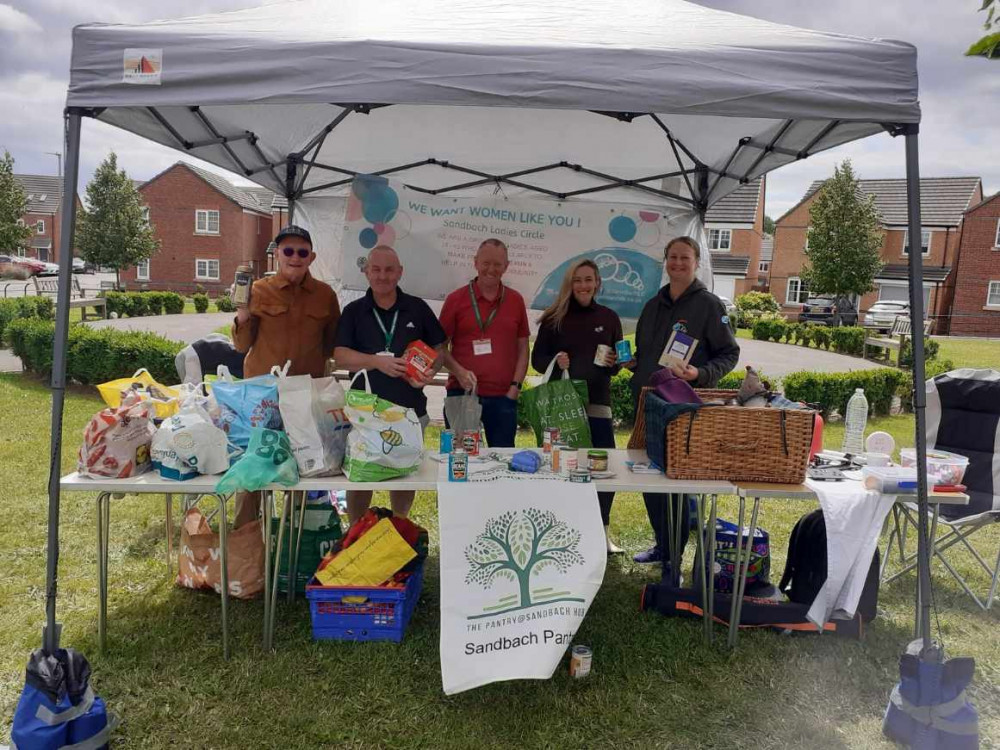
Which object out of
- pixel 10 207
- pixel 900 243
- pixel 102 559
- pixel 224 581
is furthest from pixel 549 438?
pixel 900 243

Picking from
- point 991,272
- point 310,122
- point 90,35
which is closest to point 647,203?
point 310,122

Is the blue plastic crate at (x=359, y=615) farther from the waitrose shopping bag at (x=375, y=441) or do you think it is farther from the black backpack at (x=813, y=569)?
the black backpack at (x=813, y=569)

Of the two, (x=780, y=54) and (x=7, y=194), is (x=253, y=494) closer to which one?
(x=780, y=54)

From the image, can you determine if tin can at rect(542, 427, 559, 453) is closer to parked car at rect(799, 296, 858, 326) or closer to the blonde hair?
the blonde hair

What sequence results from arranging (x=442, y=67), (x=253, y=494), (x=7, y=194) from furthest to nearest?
1. (x=7, y=194)
2. (x=253, y=494)
3. (x=442, y=67)

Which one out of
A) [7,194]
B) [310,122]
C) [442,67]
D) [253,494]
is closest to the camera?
[442,67]

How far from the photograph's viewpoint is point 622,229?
16.5ft

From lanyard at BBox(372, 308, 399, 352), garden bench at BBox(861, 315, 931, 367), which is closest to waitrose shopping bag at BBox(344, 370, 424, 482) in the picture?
lanyard at BBox(372, 308, 399, 352)

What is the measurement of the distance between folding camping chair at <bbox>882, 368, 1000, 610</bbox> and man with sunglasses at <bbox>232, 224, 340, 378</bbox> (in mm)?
3062

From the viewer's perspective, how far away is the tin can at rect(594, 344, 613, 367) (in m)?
3.62

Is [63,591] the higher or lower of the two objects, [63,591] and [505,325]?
the lower

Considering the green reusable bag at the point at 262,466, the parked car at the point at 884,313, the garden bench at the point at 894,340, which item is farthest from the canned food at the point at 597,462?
the parked car at the point at 884,313

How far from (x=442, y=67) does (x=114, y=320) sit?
18987 mm

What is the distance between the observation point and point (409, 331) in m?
3.50
